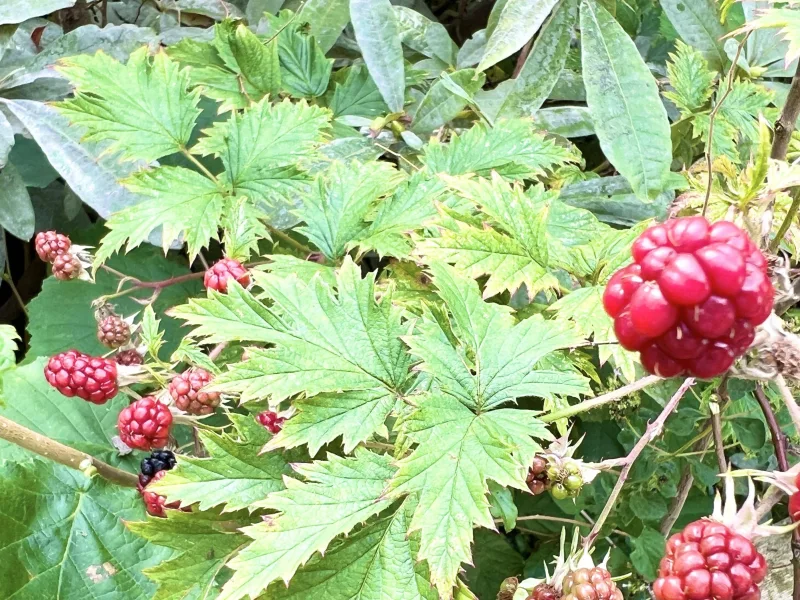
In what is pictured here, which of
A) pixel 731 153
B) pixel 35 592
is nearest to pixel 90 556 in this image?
pixel 35 592

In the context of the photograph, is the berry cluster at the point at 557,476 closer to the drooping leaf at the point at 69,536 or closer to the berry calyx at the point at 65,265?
the drooping leaf at the point at 69,536

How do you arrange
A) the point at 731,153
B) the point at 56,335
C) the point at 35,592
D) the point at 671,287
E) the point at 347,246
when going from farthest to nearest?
the point at 56,335 < the point at 731,153 < the point at 347,246 < the point at 35,592 < the point at 671,287

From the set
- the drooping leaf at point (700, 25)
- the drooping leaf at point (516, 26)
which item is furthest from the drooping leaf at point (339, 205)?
the drooping leaf at point (700, 25)

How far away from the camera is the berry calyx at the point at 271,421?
73 centimetres

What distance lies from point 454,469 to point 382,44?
90 centimetres

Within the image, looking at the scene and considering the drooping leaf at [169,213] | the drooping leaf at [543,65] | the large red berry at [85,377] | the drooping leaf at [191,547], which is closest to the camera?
the drooping leaf at [191,547]

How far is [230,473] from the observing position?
0.68 metres

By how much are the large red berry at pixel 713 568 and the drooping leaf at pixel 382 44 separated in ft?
3.11

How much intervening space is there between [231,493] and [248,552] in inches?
3.5

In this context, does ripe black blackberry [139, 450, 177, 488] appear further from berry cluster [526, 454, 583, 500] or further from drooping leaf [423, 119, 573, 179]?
drooping leaf [423, 119, 573, 179]

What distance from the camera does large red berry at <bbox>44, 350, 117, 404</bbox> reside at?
0.80 metres

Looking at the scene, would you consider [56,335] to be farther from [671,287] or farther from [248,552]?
[671,287]

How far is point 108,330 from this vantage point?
35.3 inches

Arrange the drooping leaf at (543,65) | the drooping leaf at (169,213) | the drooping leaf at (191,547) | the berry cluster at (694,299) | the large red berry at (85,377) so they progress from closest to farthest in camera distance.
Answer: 1. the berry cluster at (694,299)
2. the drooping leaf at (191,547)
3. the large red berry at (85,377)
4. the drooping leaf at (169,213)
5. the drooping leaf at (543,65)
